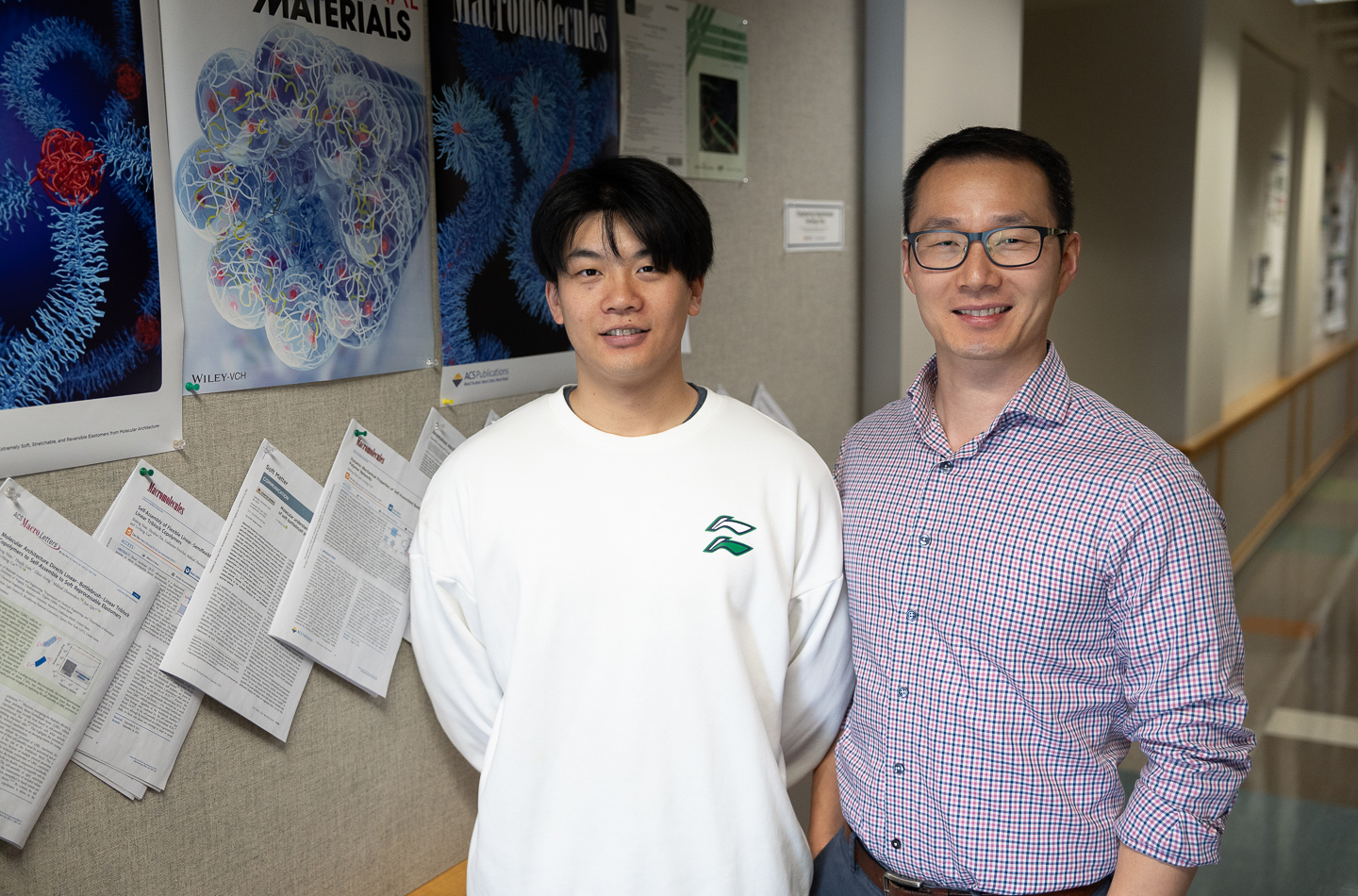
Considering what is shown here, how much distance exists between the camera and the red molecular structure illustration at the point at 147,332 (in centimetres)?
123

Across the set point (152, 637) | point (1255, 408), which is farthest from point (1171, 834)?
point (1255, 408)

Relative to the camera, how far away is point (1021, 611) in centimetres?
126

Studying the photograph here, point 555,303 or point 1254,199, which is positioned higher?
point 1254,199

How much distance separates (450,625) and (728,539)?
1.33ft

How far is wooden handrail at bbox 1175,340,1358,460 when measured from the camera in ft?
16.1

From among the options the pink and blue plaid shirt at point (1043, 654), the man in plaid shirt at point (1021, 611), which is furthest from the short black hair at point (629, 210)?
the pink and blue plaid shirt at point (1043, 654)

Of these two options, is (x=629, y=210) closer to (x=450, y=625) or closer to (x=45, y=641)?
(x=450, y=625)

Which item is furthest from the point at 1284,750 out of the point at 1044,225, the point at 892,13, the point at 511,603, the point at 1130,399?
the point at 511,603

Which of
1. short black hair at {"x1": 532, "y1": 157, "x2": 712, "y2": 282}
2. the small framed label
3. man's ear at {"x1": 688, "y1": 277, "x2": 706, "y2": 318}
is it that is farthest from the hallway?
short black hair at {"x1": 532, "y1": 157, "x2": 712, "y2": 282}

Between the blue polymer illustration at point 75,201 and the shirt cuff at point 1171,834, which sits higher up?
the blue polymer illustration at point 75,201

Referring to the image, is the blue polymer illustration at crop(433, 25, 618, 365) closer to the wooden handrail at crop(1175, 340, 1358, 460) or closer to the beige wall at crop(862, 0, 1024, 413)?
the beige wall at crop(862, 0, 1024, 413)

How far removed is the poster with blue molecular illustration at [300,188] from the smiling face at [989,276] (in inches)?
30.6

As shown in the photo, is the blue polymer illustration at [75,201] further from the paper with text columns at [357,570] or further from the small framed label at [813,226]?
the small framed label at [813,226]

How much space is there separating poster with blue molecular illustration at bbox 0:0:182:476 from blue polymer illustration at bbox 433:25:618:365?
0.47 meters
